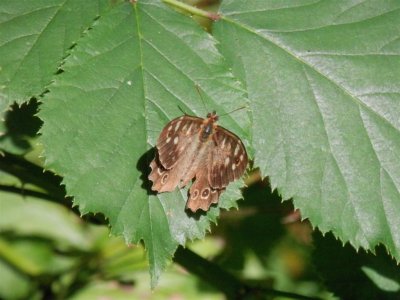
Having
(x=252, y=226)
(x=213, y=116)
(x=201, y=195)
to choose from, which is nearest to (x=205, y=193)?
(x=201, y=195)

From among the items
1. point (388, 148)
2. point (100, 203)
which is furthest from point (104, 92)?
point (388, 148)

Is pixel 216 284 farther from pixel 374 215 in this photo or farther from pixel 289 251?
pixel 289 251

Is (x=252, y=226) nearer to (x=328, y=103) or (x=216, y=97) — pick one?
(x=328, y=103)

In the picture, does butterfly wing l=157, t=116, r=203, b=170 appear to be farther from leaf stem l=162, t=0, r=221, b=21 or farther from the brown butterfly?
leaf stem l=162, t=0, r=221, b=21

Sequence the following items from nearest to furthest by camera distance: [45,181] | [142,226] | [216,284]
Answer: [142,226]
[45,181]
[216,284]

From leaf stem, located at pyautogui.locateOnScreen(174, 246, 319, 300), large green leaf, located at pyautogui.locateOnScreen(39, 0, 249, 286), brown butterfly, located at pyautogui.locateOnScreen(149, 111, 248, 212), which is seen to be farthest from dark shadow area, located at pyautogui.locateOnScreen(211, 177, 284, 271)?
large green leaf, located at pyautogui.locateOnScreen(39, 0, 249, 286)
